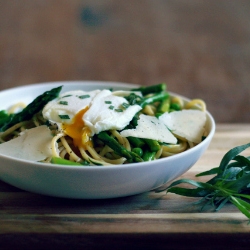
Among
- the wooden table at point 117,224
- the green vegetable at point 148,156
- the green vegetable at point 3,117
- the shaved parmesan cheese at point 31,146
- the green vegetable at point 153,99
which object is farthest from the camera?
the green vegetable at point 153,99

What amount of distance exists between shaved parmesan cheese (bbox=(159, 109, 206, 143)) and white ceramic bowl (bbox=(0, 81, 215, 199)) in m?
0.43

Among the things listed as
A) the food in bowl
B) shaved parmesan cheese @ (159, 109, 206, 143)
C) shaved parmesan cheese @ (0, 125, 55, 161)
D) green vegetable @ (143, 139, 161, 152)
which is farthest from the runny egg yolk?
shaved parmesan cheese @ (159, 109, 206, 143)

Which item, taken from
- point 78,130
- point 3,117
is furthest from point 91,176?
point 3,117

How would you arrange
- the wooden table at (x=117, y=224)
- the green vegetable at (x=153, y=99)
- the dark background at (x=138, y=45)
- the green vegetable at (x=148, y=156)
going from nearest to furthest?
the wooden table at (x=117, y=224), the green vegetable at (x=148, y=156), the green vegetable at (x=153, y=99), the dark background at (x=138, y=45)

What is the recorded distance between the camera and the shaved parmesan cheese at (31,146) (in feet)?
7.64

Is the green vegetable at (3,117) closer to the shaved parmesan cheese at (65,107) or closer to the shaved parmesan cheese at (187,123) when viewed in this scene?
the shaved parmesan cheese at (65,107)

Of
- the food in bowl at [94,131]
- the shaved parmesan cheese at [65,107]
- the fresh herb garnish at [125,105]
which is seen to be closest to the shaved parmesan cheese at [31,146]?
the food in bowl at [94,131]

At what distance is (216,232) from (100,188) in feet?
2.17

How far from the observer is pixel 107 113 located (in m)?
2.52

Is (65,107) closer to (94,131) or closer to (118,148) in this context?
(94,131)

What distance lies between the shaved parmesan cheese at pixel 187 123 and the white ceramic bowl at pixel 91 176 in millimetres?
427

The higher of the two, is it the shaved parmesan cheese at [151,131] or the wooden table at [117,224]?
the shaved parmesan cheese at [151,131]

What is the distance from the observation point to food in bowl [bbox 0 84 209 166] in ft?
7.89

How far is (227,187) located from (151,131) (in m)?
0.62
